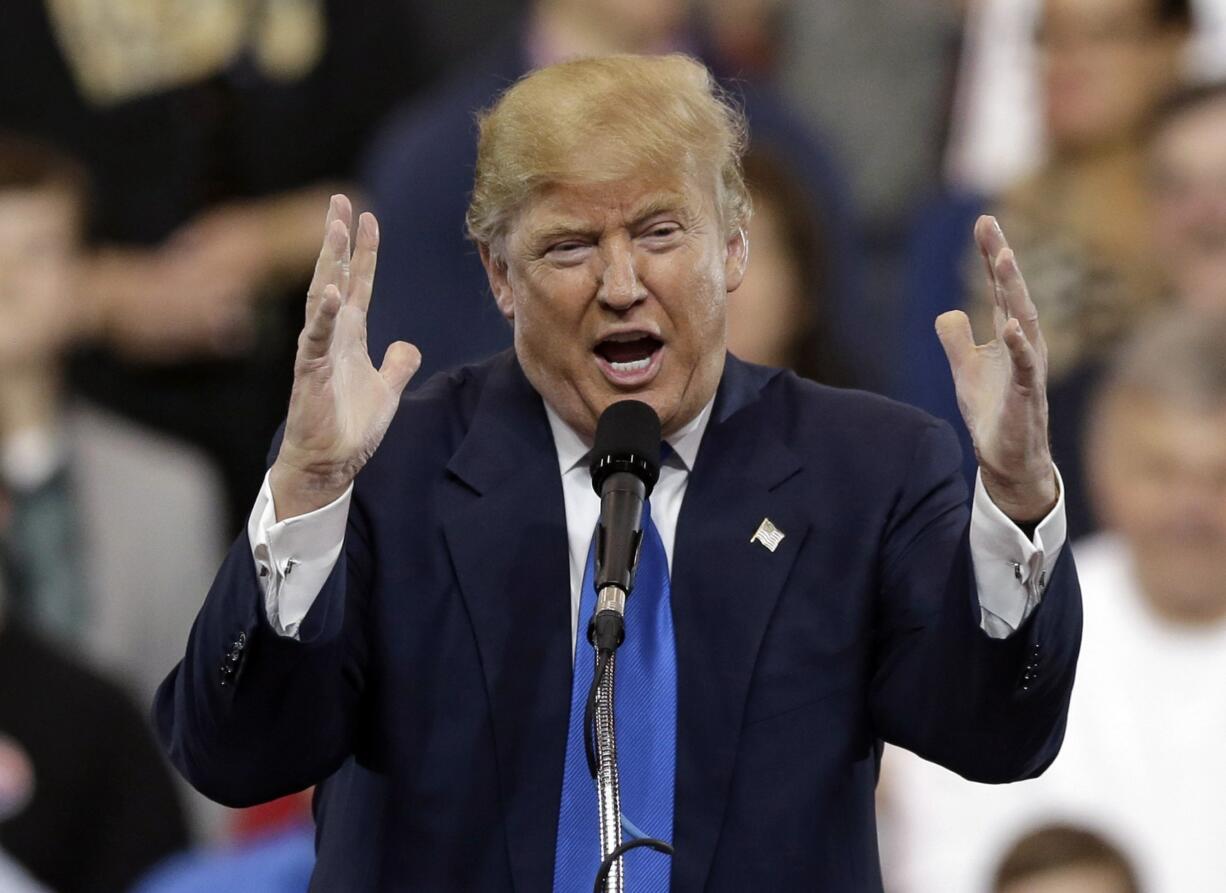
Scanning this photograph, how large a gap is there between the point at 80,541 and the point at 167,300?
2.13 feet

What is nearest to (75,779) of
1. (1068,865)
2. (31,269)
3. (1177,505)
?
(31,269)

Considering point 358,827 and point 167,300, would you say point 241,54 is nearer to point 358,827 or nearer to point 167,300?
point 167,300

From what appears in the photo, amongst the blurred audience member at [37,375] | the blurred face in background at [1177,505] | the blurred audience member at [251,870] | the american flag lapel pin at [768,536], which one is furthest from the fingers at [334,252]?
the blurred audience member at [37,375]

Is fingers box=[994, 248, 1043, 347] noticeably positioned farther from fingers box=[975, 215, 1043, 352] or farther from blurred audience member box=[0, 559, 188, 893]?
blurred audience member box=[0, 559, 188, 893]

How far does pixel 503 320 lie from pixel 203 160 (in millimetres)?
1275

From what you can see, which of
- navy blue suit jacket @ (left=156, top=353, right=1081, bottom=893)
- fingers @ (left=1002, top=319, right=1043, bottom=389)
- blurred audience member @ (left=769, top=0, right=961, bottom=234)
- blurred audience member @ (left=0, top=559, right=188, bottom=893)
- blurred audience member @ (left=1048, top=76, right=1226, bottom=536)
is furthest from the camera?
blurred audience member @ (left=769, top=0, right=961, bottom=234)

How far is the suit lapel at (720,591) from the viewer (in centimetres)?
215

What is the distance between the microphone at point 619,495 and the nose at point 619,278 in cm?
10

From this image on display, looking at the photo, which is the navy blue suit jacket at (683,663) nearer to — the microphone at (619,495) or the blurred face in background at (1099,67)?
the microphone at (619,495)

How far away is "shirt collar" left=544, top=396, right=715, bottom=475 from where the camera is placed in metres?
2.30

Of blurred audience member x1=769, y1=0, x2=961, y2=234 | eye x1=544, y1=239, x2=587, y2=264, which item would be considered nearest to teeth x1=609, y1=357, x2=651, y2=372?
eye x1=544, y1=239, x2=587, y2=264

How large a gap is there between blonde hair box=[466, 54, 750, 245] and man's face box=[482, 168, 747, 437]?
0.06 feet

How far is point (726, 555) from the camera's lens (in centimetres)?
223

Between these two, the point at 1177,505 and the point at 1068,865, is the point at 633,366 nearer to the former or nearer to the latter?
the point at 1068,865
